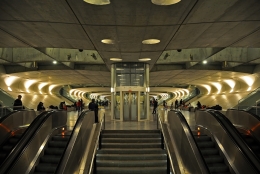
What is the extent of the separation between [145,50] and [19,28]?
691cm

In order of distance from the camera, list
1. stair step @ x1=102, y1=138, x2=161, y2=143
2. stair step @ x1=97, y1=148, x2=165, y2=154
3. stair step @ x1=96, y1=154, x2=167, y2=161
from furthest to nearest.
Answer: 1. stair step @ x1=102, y1=138, x2=161, y2=143
2. stair step @ x1=97, y1=148, x2=165, y2=154
3. stair step @ x1=96, y1=154, x2=167, y2=161

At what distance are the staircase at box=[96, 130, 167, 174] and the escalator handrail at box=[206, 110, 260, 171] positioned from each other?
93.5 inches

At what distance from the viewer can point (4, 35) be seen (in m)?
11.5

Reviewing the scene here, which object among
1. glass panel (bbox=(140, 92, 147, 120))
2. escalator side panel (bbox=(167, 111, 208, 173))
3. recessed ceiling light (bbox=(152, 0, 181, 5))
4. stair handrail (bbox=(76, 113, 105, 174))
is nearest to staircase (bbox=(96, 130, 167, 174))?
stair handrail (bbox=(76, 113, 105, 174))

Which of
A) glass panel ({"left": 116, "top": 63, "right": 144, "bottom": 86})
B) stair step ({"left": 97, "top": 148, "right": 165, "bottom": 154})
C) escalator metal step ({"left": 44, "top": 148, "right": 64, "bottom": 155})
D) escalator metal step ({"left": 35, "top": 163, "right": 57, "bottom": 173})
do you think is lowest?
stair step ({"left": 97, "top": 148, "right": 165, "bottom": 154})

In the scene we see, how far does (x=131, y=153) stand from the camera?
997 centimetres

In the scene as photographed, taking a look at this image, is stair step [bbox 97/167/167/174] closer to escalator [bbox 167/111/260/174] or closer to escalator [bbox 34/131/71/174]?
escalator [bbox 167/111/260/174]

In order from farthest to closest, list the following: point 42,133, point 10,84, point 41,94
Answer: point 41,94
point 10,84
point 42,133

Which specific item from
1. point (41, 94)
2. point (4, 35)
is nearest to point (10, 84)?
point (41, 94)

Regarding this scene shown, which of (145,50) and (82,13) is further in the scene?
(145,50)

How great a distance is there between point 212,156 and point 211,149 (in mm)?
456

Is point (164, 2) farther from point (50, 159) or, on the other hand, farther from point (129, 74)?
point (129, 74)

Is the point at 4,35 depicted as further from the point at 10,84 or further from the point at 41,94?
the point at 41,94

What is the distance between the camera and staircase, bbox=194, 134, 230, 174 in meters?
7.37
